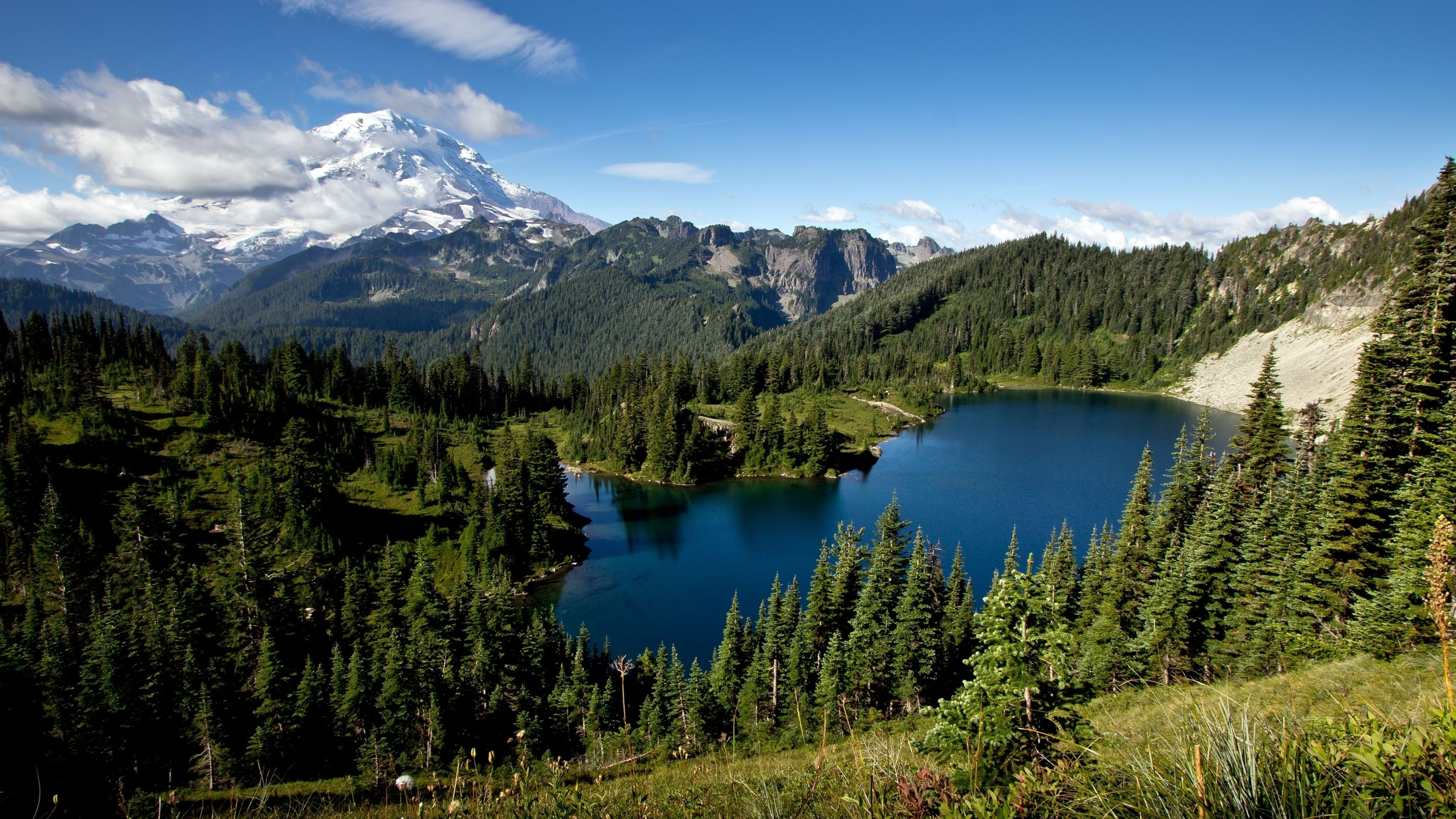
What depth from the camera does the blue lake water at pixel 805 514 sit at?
196 feet

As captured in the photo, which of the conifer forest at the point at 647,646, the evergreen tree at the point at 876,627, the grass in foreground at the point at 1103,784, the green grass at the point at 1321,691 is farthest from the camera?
the evergreen tree at the point at 876,627

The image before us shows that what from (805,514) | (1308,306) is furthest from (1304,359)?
(805,514)

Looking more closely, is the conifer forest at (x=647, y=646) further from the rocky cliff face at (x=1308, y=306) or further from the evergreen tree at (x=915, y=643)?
the rocky cliff face at (x=1308, y=306)

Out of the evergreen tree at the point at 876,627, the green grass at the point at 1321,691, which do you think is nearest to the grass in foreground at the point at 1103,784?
the green grass at the point at 1321,691

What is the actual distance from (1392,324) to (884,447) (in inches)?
3373

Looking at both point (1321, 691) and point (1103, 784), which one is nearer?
point (1103, 784)

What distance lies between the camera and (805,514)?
274ft

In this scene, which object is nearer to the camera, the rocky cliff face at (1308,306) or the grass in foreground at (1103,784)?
the grass in foreground at (1103,784)

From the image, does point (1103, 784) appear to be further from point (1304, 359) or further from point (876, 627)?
point (1304, 359)

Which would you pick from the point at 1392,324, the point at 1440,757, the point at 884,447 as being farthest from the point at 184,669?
the point at 884,447

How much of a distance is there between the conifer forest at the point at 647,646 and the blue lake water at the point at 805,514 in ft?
11.7

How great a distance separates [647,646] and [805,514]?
36326mm

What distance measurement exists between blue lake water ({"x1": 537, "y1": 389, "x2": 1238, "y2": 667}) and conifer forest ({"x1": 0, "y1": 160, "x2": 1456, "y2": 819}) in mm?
3552

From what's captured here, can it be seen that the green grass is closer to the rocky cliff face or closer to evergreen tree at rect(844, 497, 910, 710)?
evergreen tree at rect(844, 497, 910, 710)
